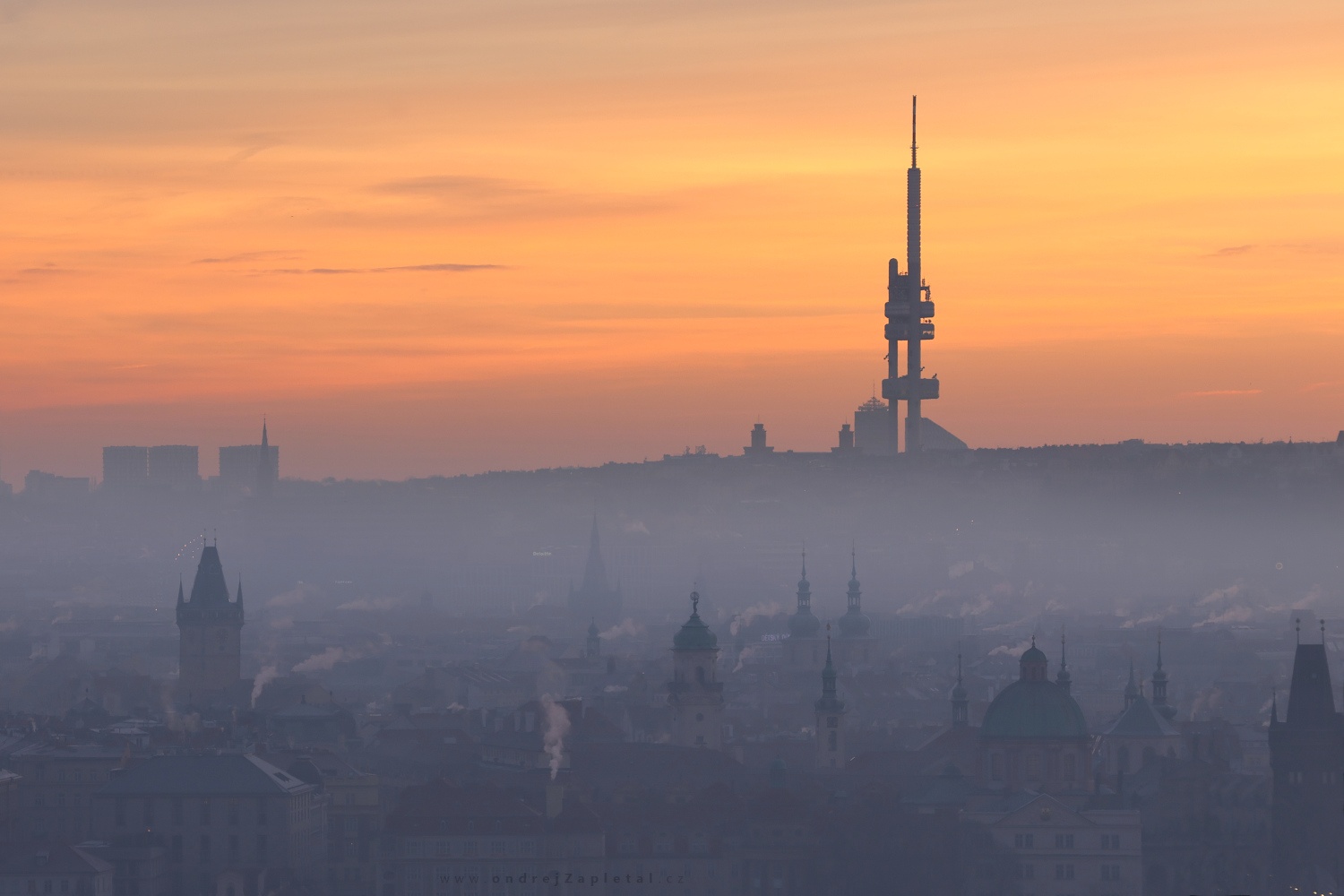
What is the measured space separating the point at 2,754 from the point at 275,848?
77.9 ft

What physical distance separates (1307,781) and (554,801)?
1007 inches

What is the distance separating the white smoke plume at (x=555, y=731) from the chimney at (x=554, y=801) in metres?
10.0

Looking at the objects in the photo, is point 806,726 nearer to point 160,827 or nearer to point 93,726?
point 93,726

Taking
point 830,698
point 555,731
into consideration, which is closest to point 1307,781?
point 830,698

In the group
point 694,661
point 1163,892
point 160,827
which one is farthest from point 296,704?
point 1163,892

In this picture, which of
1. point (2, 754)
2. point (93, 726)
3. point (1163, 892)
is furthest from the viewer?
point (93, 726)

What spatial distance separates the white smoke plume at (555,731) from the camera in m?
149

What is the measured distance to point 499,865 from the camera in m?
121

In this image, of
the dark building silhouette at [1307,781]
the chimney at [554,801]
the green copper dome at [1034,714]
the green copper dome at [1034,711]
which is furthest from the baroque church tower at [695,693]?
the dark building silhouette at [1307,781]

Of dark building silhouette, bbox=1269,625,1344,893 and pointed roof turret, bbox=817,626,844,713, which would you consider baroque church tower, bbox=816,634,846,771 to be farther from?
dark building silhouette, bbox=1269,625,1344,893

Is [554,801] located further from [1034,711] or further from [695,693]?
[695,693]

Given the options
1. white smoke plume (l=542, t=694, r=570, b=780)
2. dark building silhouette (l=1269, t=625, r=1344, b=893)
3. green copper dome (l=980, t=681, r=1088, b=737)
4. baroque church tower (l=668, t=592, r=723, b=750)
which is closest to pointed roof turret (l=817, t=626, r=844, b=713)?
baroque church tower (l=668, t=592, r=723, b=750)

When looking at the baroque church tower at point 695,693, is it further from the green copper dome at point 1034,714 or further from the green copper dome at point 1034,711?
the green copper dome at point 1034,714

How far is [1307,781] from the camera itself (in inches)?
4788
